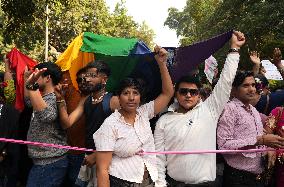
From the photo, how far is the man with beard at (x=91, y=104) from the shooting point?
3932 mm

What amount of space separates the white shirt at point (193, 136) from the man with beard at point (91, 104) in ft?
1.71

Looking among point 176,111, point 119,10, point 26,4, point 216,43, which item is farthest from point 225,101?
point 119,10

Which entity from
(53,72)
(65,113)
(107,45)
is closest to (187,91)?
(65,113)

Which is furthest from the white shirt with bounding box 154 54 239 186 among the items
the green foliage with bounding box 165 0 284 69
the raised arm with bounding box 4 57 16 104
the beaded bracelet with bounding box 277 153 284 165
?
the green foliage with bounding box 165 0 284 69

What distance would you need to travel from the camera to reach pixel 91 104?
13.2 ft

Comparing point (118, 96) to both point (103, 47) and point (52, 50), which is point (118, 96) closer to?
point (103, 47)

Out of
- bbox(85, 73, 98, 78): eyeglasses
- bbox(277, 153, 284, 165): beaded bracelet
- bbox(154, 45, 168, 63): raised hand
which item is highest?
bbox(154, 45, 168, 63): raised hand

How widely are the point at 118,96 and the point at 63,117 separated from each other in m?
0.52

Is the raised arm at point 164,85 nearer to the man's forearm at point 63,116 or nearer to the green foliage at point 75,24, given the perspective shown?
the man's forearm at point 63,116

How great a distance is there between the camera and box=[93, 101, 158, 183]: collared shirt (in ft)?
11.5

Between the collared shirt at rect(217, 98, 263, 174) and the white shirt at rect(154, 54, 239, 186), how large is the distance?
0.17m

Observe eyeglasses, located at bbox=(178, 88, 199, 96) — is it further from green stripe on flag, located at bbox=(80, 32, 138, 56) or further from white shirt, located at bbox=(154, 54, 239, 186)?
green stripe on flag, located at bbox=(80, 32, 138, 56)

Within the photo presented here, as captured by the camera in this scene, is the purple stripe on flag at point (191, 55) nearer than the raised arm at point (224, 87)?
No

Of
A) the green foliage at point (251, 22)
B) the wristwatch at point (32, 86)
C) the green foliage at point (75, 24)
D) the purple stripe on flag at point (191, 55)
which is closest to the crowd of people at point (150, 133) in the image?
the wristwatch at point (32, 86)
